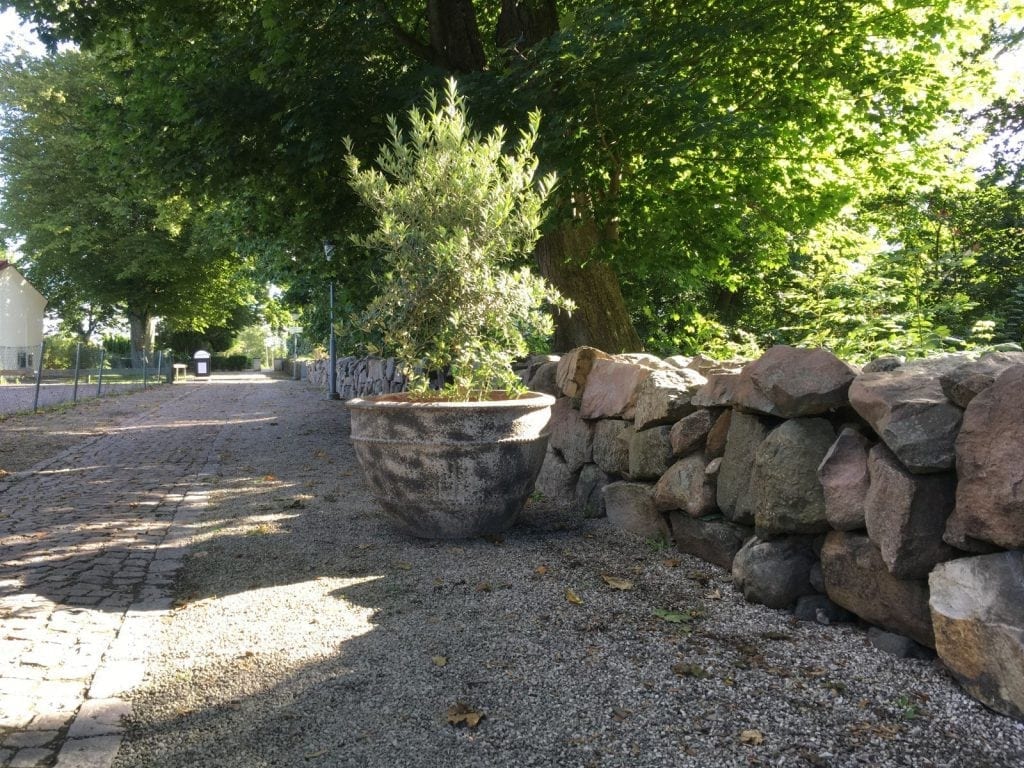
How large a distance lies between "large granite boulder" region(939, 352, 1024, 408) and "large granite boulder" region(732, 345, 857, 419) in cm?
54

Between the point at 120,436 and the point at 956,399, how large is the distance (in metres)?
11.4

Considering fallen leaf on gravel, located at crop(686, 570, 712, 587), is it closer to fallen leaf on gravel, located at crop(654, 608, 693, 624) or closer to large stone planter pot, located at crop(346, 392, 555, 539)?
fallen leaf on gravel, located at crop(654, 608, 693, 624)

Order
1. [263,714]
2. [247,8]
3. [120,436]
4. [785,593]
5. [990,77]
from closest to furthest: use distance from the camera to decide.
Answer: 1. [263,714]
2. [785,593]
3. [247,8]
4. [990,77]
5. [120,436]

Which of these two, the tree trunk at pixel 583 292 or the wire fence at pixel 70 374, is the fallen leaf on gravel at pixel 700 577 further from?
the wire fence at pixel 70 374

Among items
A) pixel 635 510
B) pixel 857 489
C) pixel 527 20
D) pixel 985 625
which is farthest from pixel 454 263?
pixel 527 20

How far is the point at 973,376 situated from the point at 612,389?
288 cm

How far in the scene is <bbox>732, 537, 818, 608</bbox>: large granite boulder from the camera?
3.56 metres

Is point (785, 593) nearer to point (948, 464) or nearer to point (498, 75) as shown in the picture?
point (948, 464)

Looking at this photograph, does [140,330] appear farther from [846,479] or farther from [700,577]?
[846,479]

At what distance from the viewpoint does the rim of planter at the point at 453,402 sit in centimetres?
468

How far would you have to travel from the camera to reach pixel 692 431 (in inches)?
176

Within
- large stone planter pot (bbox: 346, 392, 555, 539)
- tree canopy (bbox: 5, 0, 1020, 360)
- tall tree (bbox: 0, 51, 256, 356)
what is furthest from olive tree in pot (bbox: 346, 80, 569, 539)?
tall tree (bbox: 0, 51, 256, 356)

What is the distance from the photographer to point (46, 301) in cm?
4056

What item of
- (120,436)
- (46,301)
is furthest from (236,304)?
(120,436)
